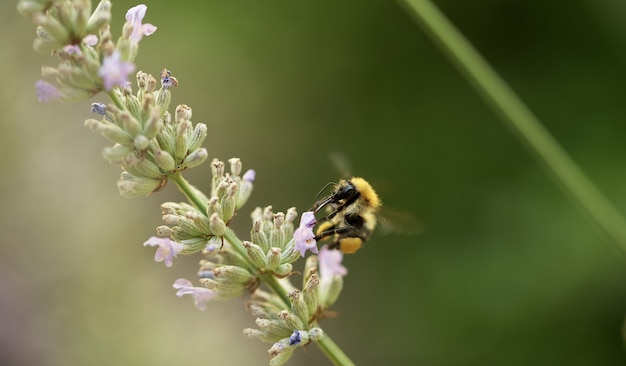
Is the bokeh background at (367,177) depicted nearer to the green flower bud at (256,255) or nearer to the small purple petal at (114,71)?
the green flower bud at (256,255)

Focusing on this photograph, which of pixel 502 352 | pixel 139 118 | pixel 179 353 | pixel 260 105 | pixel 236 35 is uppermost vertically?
pixel 236 35

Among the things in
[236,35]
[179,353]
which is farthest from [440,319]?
[236,35]

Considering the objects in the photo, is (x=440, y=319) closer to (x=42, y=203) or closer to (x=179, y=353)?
(x=179, y=353)

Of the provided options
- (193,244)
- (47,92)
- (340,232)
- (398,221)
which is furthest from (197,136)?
(398,221)

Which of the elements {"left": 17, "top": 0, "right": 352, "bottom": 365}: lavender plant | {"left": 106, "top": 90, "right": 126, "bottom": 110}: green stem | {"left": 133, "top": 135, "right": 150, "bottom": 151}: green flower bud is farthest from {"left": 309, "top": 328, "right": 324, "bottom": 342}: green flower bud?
{"left": 106, "top": 90, "right": 126, "bottom": 110}: green stem

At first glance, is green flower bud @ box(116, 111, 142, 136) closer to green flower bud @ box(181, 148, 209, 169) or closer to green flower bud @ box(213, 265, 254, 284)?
green flower bud @ box(181, 148, 209, 169)
